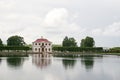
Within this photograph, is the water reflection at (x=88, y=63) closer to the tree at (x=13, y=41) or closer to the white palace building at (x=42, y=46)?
the white palace building at (x=42, y=46)

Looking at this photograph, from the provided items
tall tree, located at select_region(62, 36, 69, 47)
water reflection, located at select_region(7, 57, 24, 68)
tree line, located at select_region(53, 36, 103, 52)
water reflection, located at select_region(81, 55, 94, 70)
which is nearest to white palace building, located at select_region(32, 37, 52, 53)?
tree line, located at select_region(53, 36, 103, 52)

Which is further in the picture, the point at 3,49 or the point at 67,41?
the point at 67,41

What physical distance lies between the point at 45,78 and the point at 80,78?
6.70ft

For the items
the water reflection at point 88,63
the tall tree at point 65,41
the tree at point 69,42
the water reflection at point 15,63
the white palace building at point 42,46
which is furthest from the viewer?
the tall tree at point 65,41

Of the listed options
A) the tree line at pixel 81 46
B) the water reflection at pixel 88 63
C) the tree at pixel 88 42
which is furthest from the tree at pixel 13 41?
the water reflection at pixel 88 63

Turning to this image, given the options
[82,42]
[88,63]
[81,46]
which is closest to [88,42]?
[81,46]

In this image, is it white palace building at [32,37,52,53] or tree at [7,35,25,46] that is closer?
white palace building at [32,37,52,53]

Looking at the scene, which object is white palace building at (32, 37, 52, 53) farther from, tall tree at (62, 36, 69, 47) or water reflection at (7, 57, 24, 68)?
water reflection at (7, 57, 24, 68)

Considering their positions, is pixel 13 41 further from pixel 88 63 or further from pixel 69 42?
pixel 88 63

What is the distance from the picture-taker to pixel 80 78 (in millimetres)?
17297

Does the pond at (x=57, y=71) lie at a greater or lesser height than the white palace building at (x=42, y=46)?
lesser

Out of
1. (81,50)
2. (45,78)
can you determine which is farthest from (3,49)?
(45,78)

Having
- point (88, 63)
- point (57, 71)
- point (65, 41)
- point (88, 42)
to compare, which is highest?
point (65, 41)

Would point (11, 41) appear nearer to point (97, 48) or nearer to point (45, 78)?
point (97, 48)
